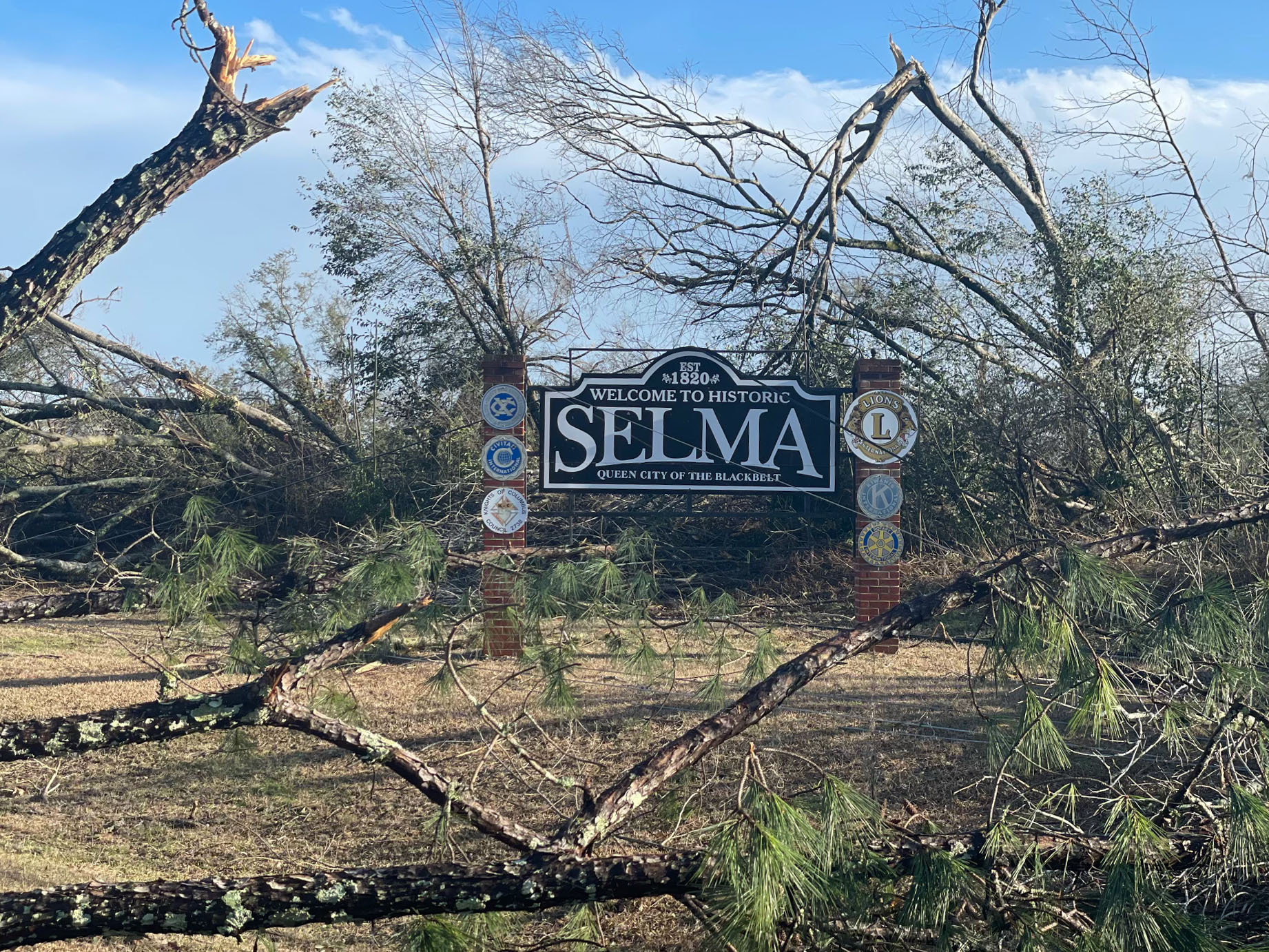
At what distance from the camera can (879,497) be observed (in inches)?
371

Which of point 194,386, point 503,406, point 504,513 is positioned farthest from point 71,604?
point 194,386

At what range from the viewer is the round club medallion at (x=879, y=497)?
941 cm

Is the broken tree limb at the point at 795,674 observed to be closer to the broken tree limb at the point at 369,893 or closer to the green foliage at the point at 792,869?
the broken tree limb at the point at 369,893

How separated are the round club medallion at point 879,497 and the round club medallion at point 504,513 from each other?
294cm

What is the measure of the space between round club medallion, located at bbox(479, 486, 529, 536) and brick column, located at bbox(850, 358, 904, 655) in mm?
2939

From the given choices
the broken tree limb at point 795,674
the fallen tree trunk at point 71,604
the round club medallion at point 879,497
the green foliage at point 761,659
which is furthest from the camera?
the round club medallion at point 879,497

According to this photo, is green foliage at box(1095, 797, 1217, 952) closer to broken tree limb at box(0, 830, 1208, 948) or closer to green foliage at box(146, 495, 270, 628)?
broken tree limb at box(0, 830, 1208, 948)

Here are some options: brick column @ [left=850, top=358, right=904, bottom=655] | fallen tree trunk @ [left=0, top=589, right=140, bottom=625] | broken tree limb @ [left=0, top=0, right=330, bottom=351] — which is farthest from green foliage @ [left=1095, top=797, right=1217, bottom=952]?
brick column @ [left=850, top=358, right=904, bottom=655]

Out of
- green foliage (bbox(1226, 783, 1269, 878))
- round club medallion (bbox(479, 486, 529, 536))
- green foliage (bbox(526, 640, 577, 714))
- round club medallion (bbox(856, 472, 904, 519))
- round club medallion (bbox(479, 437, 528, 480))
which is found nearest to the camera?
green foliage (bbox(1226, 783, 1269, 878))

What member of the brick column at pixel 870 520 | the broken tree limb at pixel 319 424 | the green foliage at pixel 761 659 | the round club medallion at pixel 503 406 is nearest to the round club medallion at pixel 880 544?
the brick column at pixel 870 520

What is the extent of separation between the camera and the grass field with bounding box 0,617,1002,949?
16.2ft

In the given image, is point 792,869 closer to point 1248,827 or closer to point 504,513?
point 1248,827

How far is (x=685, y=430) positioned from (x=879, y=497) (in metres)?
1.79

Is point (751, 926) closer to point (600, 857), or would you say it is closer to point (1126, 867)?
point (600, 857)
